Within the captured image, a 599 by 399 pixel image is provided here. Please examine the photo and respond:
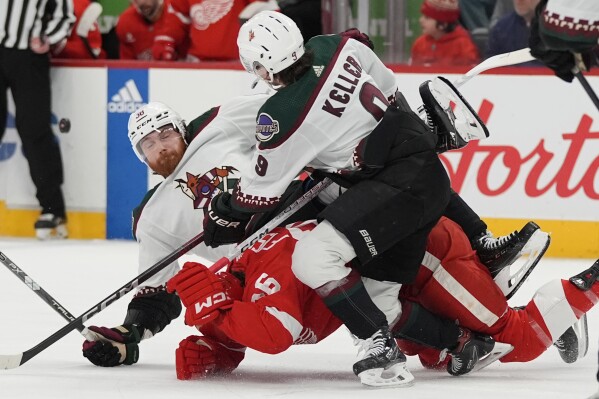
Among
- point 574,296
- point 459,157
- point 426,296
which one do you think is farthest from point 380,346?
point 459,157

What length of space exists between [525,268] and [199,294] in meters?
1.00

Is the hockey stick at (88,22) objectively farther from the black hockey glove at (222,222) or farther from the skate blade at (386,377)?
the skate blade at (386,377)

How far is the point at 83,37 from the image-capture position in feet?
21.7

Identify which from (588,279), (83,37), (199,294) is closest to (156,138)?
(199,294)

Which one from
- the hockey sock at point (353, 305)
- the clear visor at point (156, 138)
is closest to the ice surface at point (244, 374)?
the hockey sock at point (353, 305)

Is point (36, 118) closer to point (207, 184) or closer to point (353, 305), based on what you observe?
point (207, 184)

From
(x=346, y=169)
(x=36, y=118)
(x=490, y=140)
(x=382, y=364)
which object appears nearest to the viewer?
(x=382, y=364)

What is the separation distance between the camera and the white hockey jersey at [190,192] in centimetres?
380

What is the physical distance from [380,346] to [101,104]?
3.46 m

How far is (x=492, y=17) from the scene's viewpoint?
5.88 meters

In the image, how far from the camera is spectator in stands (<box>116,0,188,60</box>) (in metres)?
6.77

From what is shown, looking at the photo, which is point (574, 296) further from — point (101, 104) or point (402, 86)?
point (101, 104)

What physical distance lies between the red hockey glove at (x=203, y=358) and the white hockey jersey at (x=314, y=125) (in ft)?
1.28

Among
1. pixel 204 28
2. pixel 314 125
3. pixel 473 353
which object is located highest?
pixel 314 125
